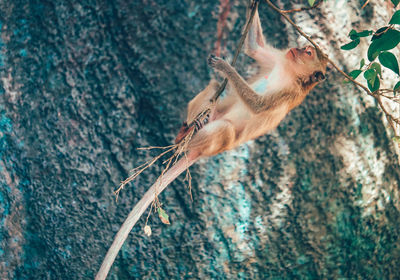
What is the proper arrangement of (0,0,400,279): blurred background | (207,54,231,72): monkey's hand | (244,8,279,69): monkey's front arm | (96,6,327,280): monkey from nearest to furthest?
(207,54,231,72): monkey's hand
(96,6,327,280): monkey
(244,8,279,69): monkey's front arm
(0,0,400,279): blurred background

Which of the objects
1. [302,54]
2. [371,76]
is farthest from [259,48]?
[371,76]

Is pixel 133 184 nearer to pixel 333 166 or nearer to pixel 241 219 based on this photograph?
pixel 241 219

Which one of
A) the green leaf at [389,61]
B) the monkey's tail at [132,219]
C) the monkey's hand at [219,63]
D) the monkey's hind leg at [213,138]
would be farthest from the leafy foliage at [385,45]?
the monkey's tail at [132,219]

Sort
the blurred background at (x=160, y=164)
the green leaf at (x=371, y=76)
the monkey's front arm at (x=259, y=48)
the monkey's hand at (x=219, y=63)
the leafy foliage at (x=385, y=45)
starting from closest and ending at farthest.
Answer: the leafy foliage at (x=385, y=45)
the green leaf at (x=371, y=76)
the monkey's hand at (x=219, y=63)
the monkey's front arm at (x=259, y=48)
the blurred background at (x=160, y=164)

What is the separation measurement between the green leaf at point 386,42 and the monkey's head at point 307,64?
56cm

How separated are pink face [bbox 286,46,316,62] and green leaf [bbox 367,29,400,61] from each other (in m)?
0.59

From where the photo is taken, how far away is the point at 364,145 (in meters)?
2.72

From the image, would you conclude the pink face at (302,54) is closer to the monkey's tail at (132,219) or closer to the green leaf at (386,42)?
the green leaf at (386,42)

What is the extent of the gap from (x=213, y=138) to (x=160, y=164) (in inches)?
22.1

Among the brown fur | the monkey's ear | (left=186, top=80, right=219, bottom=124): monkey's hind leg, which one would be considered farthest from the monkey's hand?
the monkey's ear

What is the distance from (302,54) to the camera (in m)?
2.17

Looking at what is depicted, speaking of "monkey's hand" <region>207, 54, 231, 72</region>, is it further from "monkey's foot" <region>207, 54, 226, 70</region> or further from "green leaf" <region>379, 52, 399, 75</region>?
"green leaf" <region>379, 52, 399, 75</region>

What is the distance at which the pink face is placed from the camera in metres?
2.13

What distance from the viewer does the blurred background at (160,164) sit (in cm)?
237
